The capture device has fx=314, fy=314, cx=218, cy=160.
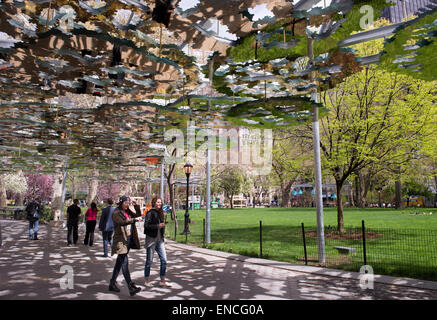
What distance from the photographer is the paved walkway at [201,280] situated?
680 centimetres

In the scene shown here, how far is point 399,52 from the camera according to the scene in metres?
6.89

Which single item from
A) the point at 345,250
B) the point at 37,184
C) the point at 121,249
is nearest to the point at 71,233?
the point at 121,249

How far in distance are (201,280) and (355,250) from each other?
6.10 meters

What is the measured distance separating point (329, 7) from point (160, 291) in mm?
6571

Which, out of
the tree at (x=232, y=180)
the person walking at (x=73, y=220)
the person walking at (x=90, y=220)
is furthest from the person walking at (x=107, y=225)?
the tree at (x=232, y=180)

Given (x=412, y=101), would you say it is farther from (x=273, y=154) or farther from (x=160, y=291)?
(x=160, y=291)

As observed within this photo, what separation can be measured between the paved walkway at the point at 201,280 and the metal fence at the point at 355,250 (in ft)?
2.79

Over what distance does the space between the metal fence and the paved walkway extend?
0.85m

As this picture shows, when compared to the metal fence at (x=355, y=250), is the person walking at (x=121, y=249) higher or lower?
higher

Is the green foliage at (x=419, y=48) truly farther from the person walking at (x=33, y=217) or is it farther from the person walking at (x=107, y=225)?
the person walking at (x=33, y=217)

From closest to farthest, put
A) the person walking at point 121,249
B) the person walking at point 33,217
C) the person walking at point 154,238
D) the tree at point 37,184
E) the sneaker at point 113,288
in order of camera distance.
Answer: the person walking at point 121,249, the sneaker at point 113,288, the person walking at point 154,238, the person walking at point 33,217, the tree at point 37,184

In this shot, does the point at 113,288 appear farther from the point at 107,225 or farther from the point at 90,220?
the point at 90,220

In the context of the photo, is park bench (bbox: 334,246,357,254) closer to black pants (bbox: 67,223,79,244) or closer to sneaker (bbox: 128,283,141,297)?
sneaker (bbox: 128,283,141,297)

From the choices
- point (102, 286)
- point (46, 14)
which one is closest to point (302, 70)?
point (46, 14)
